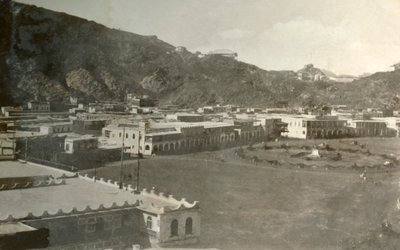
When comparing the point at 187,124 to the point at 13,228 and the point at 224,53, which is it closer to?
the point at 224,53

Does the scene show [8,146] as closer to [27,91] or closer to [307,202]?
[27,91]

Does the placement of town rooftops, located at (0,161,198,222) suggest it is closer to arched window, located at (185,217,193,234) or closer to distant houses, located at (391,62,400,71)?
arched window, located at (185,217,193,234)

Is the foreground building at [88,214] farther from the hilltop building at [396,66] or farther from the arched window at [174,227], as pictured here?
the hilltop building at [396,66]

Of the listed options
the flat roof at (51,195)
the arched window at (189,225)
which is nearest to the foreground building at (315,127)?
the arched window at (189,225)

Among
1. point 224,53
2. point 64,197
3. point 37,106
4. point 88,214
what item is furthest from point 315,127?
point 37,106

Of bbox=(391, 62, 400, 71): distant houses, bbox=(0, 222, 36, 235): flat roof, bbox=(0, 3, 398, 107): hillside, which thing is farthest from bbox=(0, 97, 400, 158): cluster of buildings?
bbox=(0, 222, 36, 235): flat roof

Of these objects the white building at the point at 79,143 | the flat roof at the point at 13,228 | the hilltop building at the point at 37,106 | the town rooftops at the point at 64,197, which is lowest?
the flat roof at the point at 13,228

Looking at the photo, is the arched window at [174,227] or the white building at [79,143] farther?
the white building at [79,143]
